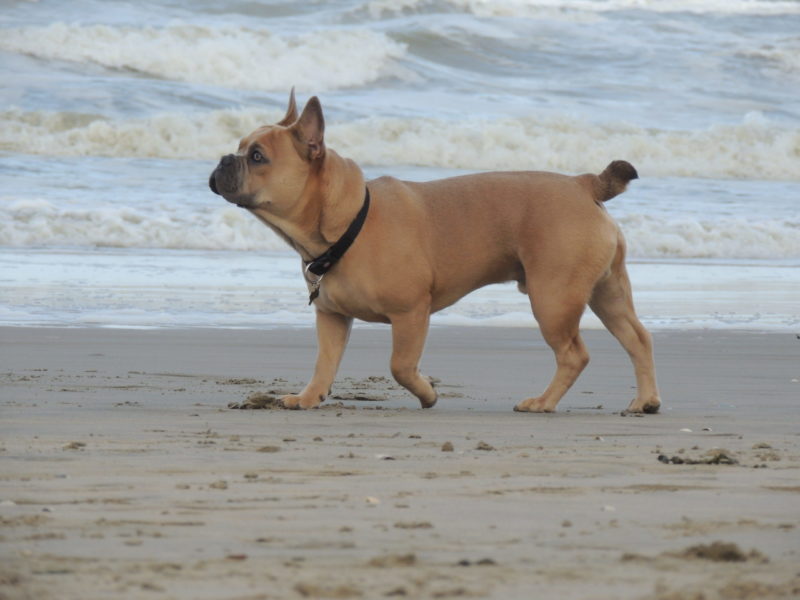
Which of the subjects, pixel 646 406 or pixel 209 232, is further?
pixel 209 232

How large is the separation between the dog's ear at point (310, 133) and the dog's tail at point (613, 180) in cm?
123

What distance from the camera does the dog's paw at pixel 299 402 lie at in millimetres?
5645

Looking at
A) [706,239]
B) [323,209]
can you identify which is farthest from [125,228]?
[323,209]

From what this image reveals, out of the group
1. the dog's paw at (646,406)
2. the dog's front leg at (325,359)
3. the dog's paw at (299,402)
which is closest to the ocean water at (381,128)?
the dog's front leg at (325,359)

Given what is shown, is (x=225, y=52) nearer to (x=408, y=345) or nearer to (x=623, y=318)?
(x=623, y=318)

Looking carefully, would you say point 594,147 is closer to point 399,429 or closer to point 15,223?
point 15,223

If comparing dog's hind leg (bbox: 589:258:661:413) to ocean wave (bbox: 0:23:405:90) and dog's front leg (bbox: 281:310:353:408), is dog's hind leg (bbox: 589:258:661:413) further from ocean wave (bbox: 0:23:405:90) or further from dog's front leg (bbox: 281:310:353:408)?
ocean wave (bbox: 0:23:405:90)

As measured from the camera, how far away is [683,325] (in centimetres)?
921

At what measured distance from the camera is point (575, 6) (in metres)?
37.1

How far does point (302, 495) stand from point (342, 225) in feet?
7.69

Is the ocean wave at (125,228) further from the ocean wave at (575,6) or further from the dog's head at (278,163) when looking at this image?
the ocean wave at (575,6)

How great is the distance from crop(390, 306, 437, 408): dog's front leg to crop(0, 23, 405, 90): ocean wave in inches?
924

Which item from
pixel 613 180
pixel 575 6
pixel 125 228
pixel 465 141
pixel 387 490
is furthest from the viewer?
pixel 575 6

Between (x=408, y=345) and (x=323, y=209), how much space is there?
66 centimetres
